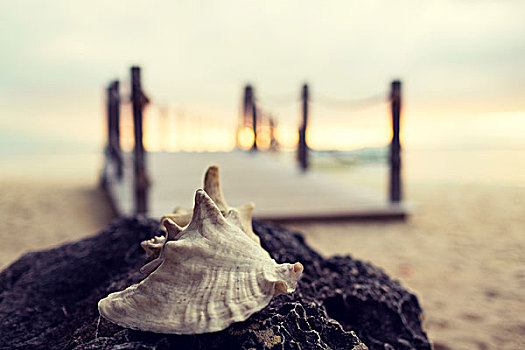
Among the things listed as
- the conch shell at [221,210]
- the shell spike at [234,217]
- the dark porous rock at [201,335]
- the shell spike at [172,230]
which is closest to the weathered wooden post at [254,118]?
the dark porous rock at [201,335]

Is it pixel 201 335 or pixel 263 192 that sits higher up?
pixel 201 335

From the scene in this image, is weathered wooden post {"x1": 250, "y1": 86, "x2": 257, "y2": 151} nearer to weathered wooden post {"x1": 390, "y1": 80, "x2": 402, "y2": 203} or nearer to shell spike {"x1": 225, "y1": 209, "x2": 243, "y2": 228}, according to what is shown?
weathered wooden post {"x1": 390, "y1": 80, "x2": 402, "y2": 203}

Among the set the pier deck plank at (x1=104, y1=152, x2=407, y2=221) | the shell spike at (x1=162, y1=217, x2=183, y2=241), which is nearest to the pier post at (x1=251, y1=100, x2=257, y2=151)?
the pier deck plank at (x1=104, y1=152, x2=407, y2=221)

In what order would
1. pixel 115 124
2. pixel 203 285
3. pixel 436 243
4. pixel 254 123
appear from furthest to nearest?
pixel 254 123
pixel 115 124
pixel 436 243
pixel 203 285

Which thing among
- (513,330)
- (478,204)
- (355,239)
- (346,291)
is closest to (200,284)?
(346,291)

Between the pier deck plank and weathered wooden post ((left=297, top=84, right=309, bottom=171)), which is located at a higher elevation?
weathered wooden post ((left=297, top=84, right=309, bottom=171))

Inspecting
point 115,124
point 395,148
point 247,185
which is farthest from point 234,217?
point 115,124

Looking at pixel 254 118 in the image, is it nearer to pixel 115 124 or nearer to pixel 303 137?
pixel 303 137
